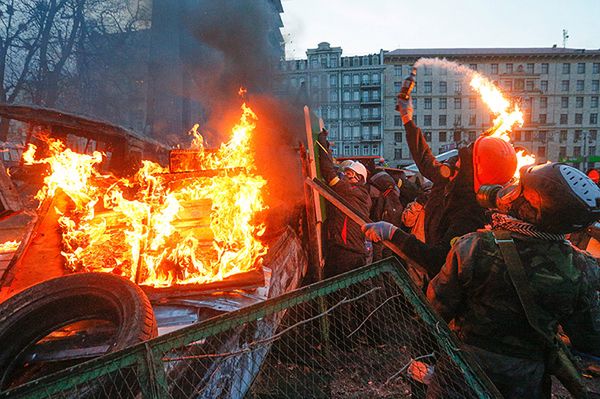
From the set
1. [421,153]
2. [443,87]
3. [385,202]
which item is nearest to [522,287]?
[421,153]

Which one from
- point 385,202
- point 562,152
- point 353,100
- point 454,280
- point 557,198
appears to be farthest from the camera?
point 353,100

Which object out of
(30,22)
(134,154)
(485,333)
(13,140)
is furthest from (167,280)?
(30,22)

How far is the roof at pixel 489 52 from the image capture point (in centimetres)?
Result: 5288

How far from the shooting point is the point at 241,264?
471cm

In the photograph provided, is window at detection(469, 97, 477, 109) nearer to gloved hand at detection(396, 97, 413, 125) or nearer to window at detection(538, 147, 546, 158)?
window at detection(538, 147, 546, 158)

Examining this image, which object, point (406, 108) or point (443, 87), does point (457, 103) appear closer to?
point (443, 87)

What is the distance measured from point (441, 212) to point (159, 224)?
3925mm

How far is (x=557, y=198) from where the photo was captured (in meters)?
1.64

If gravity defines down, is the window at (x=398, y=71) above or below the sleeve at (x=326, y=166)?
above

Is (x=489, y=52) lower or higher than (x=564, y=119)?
higher

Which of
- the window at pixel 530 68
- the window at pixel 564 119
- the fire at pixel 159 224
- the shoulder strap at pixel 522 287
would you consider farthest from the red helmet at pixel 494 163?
the window at pixel 564 119

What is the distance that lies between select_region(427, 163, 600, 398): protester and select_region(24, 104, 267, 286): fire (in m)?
3.06

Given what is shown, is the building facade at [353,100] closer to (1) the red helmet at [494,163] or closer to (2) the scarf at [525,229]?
(1) the red helmet at [494,163]

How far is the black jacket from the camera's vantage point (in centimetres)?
234
